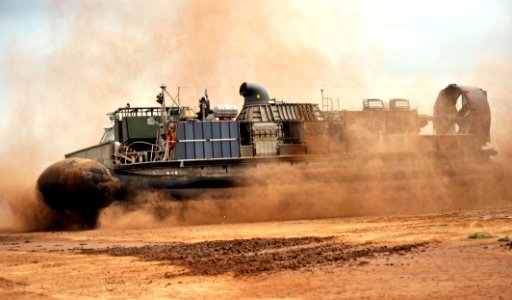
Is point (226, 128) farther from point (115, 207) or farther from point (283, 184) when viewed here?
point (115, 207)

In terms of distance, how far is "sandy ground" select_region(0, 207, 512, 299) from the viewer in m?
7.10

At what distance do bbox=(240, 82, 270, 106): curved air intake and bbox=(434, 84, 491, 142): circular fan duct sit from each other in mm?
7353

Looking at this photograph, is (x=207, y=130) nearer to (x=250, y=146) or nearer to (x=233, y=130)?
(x=233, y=130)

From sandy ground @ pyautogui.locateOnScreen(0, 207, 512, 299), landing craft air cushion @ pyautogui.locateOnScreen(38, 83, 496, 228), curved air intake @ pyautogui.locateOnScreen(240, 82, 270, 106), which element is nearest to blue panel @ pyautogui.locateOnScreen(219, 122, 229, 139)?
landing craft air cushion @ pyautogui.locateOnScreen(38, 83, 496, 228)

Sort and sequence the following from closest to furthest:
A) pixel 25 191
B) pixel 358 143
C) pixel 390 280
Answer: pixel 390 280 < pixel 25 191 < pixel 358 143

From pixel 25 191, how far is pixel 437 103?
1581 cm

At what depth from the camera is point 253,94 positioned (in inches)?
890

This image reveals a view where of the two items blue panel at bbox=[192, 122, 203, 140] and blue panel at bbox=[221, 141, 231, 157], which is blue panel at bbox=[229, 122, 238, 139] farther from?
blue panel at bbox=[192, 122, 203, 140]

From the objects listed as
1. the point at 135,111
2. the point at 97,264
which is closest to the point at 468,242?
the point at 97,264

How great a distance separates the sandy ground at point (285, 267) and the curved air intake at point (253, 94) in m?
9.88

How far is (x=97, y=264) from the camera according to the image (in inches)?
388

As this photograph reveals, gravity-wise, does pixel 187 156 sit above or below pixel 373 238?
above

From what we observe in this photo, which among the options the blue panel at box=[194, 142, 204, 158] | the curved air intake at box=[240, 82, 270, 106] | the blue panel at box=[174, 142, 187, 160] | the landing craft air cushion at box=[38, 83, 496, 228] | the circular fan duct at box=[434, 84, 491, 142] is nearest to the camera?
the landing craft air cushion at box=[38, 83, 496, 228]

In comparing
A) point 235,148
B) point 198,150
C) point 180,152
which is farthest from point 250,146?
point 180,152
